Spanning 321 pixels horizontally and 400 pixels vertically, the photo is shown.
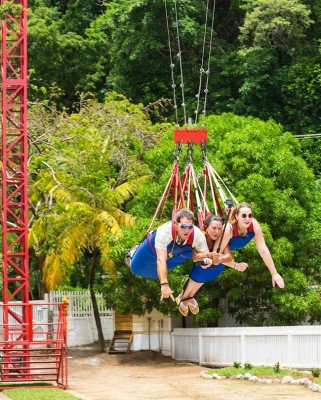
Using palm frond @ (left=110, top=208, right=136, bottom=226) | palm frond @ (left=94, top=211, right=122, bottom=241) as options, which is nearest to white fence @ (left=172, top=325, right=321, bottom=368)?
palm frond @ (left=94, top=211, right=122, bottom=241)

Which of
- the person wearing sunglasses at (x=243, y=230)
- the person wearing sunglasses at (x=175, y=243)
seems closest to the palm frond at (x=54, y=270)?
the person wearing sunglasses at (x=175, y=243)

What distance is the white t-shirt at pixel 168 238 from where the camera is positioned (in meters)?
13.5

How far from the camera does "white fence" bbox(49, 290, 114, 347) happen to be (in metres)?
36.5

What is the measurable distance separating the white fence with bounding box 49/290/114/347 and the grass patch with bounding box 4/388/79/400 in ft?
40.1

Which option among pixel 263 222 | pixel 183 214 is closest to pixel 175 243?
pixel 183 214

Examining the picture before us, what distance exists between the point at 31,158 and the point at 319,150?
12.8 meters

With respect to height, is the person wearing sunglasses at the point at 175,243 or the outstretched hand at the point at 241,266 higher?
the person wearing sunglasses at the point at 175,243

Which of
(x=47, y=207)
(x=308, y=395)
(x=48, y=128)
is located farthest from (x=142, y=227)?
(x=308, y=395)

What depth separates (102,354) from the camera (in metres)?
34.1

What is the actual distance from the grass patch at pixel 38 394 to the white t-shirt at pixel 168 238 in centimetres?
882

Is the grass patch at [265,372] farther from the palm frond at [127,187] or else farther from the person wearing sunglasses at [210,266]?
the person wearing sunglasses at [210,266]

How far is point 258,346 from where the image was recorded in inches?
1117

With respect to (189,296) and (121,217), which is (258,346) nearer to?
(121,217)

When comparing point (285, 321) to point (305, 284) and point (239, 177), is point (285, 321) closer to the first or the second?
point (305, 284)
